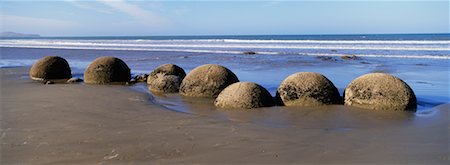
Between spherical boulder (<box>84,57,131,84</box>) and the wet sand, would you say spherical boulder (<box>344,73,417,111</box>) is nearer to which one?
the wet sand

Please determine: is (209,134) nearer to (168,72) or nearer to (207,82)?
(207,82)

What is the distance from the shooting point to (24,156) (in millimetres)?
4973

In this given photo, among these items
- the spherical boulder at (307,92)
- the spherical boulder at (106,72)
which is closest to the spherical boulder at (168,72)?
the spherical boulder at (106,72)

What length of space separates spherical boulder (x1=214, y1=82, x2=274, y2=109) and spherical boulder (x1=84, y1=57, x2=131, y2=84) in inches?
199

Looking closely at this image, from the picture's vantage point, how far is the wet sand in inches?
192

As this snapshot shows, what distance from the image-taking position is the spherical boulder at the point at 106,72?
1201 cm

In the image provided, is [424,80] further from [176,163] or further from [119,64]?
[176,163]

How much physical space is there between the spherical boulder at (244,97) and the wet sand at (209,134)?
0.24 meters

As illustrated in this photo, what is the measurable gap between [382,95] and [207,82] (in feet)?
11.7

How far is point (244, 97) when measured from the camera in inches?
307

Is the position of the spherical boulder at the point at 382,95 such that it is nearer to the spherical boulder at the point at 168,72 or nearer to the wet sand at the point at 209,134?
the wet sand at the point at 209,134

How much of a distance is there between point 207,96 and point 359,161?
4774mm

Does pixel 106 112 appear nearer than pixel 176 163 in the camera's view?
No

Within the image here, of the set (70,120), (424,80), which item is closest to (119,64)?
(70,120)
